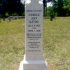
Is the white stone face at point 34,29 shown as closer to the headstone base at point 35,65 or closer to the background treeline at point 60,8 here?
the headstone base at point 35,65

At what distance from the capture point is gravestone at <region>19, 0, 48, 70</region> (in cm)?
850

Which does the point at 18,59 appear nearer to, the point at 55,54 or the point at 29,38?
the point at 55,54

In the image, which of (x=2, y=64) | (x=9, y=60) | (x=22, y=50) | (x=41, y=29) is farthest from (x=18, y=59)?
(x=41, y=29)

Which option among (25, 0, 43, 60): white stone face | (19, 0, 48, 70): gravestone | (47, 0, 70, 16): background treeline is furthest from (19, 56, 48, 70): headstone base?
(47, 0, 70, 16): background treeline

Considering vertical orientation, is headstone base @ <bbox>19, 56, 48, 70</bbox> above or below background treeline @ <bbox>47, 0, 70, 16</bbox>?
above

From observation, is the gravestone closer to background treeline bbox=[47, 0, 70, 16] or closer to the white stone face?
the white stone face

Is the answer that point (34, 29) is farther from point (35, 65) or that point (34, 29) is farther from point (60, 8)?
point (60, 8)

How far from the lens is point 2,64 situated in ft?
34.0

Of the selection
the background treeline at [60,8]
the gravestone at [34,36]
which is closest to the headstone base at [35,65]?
the gravestone at [34,36]

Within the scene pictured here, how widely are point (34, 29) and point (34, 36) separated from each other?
180 mm

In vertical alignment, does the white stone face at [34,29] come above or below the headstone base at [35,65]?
above

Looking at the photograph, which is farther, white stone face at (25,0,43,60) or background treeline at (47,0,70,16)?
background treeline at (47,0,70,16)

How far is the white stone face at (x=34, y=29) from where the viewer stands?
334 inches

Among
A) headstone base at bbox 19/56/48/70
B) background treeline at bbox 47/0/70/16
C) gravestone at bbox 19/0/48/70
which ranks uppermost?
gravestone at bbox 19/0/48/70
